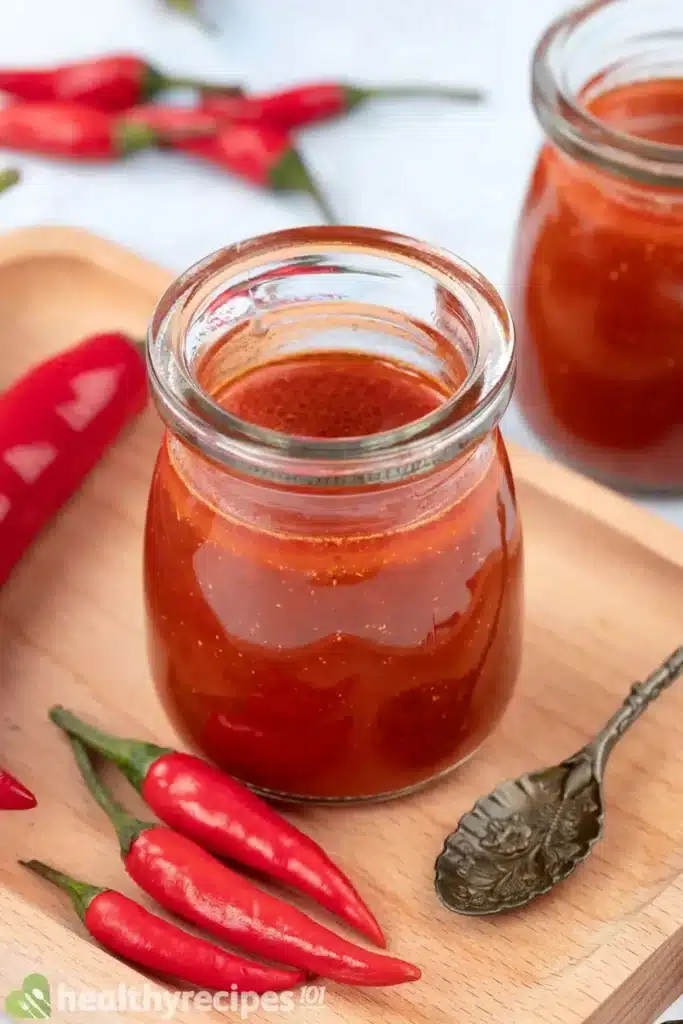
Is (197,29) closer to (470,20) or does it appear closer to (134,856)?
(470,20)

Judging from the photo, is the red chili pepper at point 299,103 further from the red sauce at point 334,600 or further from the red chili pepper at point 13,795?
the red chili pepper at point 13,795

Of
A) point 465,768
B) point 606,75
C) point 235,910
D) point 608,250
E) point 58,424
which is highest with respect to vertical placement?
point 606,75

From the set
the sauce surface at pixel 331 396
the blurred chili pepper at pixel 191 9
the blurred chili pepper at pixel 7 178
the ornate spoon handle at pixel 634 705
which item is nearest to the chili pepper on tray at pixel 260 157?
the blurred chili pepper at pixel 191 9

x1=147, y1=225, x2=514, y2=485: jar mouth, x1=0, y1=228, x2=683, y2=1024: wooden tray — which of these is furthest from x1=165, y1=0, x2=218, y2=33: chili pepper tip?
x1=147, y1=225, x2=514, y2=485: jar mouth

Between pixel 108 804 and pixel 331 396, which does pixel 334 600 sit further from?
pixel 108 804

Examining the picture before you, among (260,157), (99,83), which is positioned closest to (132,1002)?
(260,157)

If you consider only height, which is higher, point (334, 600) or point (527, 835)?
point (334, 600)

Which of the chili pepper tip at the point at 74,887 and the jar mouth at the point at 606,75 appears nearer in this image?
the chili pepper tip at the point at 74,887
